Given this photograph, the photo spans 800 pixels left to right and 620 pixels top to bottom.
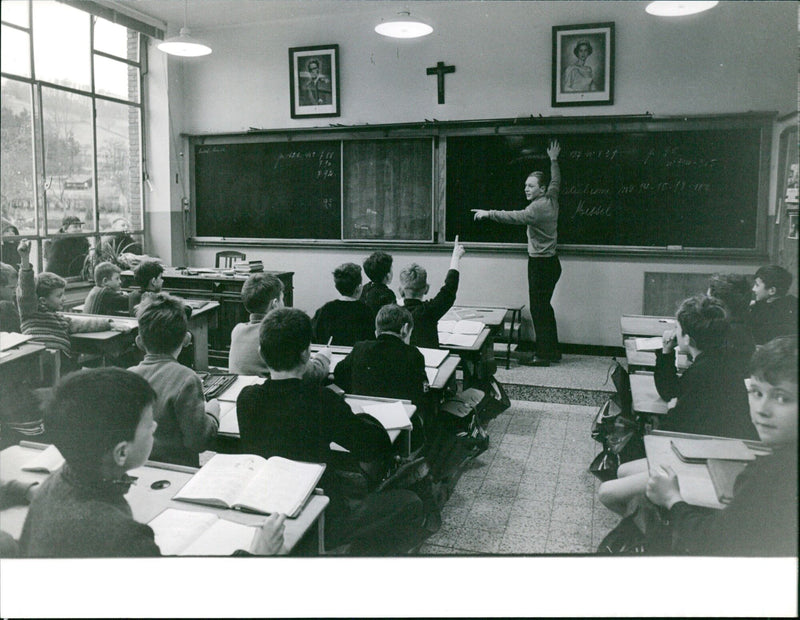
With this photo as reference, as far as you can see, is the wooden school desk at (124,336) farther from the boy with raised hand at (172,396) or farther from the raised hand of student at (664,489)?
the raised hand of student at (664,489)

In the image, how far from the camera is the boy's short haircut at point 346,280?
2713mm

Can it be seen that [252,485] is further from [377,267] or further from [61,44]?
[377,267]

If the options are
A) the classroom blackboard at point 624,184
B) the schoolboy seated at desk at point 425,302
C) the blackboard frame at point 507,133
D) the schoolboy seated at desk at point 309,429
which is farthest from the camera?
the classroom blackboard at point 624,184

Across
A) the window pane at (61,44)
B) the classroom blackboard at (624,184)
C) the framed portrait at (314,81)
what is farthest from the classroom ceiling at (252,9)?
the classroom blackboard at (624,184)

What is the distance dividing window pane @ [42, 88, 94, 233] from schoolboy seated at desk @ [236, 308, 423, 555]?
831mm

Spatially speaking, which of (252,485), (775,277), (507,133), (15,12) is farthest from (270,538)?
(507,133)

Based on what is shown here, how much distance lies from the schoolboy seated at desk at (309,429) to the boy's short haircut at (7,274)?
811mm

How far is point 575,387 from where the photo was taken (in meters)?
2.91

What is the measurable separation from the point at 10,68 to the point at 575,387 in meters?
2.56

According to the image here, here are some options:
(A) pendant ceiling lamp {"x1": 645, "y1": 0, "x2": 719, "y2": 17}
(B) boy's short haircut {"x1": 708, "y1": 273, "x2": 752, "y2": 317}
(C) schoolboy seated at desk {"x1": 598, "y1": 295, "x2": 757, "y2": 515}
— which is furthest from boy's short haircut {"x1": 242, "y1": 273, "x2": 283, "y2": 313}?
(B) boy's short haircut {"x1": 708, "y1": 273, "x2": 752, "y2": 317}

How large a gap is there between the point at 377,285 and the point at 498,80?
187 cm

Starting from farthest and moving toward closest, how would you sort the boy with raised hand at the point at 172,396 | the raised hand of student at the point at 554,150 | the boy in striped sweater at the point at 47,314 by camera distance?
the raised hand of student at the point at 554,150 → the boy in striped sweater at the point at 47,314 → the boy with raised hand at the point at 172,396

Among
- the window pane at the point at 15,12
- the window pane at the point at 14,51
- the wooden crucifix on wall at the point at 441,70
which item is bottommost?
the window pane at the point at 14,51

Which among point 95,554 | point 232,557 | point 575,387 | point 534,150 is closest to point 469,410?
point 575,387
